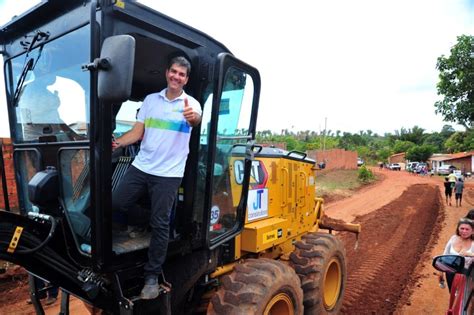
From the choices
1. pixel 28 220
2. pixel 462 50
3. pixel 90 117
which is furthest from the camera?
pixel 462 50

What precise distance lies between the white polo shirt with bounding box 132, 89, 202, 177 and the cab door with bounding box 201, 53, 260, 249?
281 mm

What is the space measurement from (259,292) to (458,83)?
11.9m

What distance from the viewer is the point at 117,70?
77.9 inches

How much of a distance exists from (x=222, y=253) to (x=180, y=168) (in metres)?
1.28

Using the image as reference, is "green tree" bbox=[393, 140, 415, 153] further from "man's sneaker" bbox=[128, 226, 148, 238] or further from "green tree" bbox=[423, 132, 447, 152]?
"man's sneaker" bbox=[128, 226, 148, 238]

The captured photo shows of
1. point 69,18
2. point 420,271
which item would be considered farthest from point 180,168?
point 420,271

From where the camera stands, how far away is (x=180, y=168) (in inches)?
105

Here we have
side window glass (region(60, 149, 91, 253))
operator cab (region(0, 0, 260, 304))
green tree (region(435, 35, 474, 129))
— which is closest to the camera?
operator cab (region(0, 0, 260, 304))

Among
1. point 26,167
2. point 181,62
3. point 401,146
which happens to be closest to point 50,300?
point 26,167

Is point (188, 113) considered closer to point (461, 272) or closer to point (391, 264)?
point (461, 272)

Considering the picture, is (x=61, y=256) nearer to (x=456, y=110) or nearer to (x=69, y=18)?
(x=69, y=18)

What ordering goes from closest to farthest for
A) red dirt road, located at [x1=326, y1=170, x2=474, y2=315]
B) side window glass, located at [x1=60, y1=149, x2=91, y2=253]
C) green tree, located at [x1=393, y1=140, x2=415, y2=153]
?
side window glass, located at [x1=60, y1=149, x2=91, y2=253] → red dirt road, located at [x1=326, y1=170, x2=474, y2=315] → green tree, located at [x1=393, y1=140, x2=415, y2=153]

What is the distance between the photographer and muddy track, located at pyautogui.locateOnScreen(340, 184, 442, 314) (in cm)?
559

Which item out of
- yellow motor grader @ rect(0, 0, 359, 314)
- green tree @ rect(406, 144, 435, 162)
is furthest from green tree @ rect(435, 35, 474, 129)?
green tree @ rect(406, 144, 435, 162)
